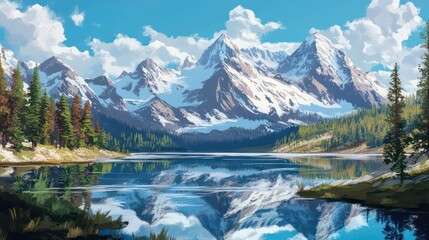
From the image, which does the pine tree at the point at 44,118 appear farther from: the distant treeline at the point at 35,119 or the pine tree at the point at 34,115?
the pine tree at the point at 34,115

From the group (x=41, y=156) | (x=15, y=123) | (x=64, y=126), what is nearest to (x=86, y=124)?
(x=64, y=126)

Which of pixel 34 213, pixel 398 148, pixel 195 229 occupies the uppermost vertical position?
pixel 398 148

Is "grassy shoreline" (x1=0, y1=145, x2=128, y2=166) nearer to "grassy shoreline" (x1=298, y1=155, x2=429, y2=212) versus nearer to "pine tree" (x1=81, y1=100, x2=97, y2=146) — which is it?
"pine tree" (x1=81, y1=100, x2=97, y2=146)

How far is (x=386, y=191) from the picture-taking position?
53.2 meters

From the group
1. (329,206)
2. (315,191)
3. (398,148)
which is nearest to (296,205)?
(329,206)

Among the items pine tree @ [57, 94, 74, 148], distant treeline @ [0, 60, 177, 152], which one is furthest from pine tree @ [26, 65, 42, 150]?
pine tree @ [57, 94, 74, 148]

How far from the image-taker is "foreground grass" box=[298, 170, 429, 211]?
4640 centimetres

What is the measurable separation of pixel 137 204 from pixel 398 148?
31.2 m

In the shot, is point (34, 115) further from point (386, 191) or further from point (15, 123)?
point (386, 191)

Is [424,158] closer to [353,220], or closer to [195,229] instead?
A: [353,220]

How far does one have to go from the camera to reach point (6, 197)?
2552cm

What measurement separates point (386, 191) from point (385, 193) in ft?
4.17

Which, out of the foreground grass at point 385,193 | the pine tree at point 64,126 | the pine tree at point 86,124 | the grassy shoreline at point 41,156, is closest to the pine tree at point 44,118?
the grassy shoreline at point 41,156

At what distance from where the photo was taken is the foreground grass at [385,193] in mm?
46397
